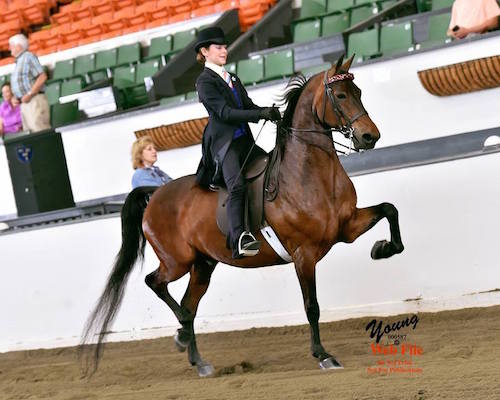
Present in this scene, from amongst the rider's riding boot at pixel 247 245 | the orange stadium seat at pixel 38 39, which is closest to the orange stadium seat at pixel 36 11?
the orange stadium seat at pixel 38 39

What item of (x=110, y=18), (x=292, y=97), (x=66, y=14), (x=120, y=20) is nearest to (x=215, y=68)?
(x=292, y=97)

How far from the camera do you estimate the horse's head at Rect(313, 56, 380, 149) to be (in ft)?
17.3

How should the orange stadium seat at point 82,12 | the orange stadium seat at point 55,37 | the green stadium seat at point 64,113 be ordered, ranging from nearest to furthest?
the green stadium seat at point 64,113
the orange stadium seat at point 55,37
the orange stadium seat at point 82,12

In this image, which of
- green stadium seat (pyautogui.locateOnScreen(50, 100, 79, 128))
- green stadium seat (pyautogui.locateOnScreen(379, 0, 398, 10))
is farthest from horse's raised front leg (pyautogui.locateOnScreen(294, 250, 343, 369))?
green stadium seat (pyautogui.locateOnScreen(50, 100, 79, 128))

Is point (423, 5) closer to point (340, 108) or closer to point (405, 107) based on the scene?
point (405, 107)

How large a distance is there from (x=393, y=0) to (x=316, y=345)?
741cm

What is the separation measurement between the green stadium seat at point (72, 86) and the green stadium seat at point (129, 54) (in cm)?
86

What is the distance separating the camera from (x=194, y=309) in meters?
6.69

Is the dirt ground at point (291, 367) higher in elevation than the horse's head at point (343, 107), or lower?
lower

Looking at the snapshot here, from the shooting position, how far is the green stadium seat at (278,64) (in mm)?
10922

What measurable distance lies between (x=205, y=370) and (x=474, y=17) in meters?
4.95

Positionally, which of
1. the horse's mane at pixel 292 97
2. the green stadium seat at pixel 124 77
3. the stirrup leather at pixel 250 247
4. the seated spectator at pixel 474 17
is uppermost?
the horse's mane at pixel 292 97

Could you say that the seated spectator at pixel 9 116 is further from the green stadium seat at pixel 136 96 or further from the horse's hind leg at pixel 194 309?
the horse's hind leg at pixel 194 309

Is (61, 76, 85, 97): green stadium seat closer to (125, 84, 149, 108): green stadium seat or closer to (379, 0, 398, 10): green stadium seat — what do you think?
(125, 84, 149, 108): green stadium seat
